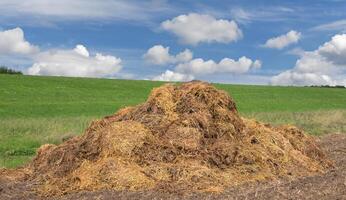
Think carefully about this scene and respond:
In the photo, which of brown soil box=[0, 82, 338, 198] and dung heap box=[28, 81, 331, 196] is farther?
dung heap box=[28, 81, 331, 196]

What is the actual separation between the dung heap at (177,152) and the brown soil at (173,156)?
0.02 metres

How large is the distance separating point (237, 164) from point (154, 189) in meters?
2.37

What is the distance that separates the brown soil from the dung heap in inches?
0.8

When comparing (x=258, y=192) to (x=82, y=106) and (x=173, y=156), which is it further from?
(x=82, y=106)

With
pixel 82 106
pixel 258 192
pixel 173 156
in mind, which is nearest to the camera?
pixel 258 192

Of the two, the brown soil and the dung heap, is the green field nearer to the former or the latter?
the brown soil

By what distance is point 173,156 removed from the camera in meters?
11.2

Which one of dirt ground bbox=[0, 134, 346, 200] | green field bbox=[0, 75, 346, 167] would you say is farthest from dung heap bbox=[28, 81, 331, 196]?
green field bbox=[0, 75, 346, 167]

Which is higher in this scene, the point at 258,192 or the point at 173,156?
the point at 173,156

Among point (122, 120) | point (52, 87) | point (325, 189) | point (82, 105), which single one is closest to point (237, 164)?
point (325, 189)

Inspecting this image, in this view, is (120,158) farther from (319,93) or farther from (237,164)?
(319,93)

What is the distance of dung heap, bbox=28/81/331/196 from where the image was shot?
10.3 meters

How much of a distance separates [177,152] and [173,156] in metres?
0.15

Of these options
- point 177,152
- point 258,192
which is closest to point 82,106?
point 177,152
